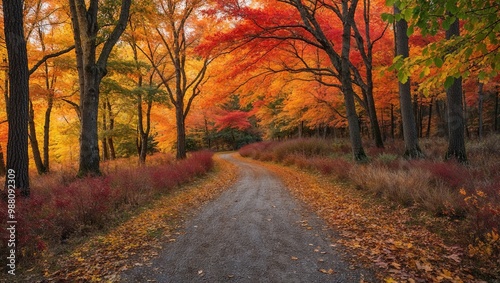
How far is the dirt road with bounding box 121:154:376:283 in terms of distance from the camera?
372cm

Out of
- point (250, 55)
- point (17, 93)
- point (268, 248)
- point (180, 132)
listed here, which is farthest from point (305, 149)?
point (17, 93)

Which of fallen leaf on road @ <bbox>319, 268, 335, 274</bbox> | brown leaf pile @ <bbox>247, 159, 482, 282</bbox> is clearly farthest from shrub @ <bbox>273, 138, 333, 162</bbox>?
fallen leaf on road @ <bbox>319, 268, 335, 274</bbox>

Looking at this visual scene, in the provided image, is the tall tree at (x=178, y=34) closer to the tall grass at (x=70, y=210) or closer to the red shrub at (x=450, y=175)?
the tall grass at (x=70, y=210)

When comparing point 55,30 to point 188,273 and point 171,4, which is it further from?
point 188,273

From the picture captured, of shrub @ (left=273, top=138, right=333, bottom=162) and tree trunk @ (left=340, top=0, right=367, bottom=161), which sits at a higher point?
tree trunk @ (left=340, top=0, right=367, bottom=161)

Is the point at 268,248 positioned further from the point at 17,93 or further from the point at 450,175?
the point at 17,93

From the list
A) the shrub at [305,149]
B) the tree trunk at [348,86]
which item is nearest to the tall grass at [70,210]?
the tree trunk at [348,86]

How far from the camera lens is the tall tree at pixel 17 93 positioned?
19.7 ft

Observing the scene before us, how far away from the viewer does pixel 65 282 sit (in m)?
3.66

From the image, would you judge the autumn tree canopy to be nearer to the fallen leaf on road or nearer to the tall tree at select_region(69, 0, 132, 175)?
the tall tree at select_region(69, 0, 132, 175)

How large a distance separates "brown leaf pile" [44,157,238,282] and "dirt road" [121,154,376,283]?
0.93ft

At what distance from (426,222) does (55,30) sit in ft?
69.0

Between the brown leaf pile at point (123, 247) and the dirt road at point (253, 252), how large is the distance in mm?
284

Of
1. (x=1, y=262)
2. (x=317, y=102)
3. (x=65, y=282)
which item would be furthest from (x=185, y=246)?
(x=317, y=102)
